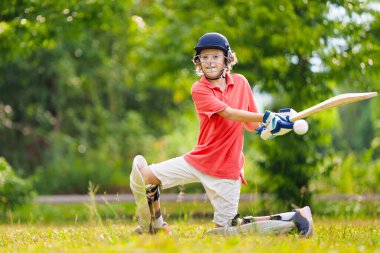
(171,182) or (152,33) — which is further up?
(152,33)

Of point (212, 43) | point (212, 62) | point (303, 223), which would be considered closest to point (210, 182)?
point (303, 223)

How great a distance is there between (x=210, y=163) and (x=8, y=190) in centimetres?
563

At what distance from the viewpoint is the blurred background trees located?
9844 mm

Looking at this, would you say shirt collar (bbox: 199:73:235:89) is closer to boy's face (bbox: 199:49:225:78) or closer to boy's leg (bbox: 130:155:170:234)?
boy's face (bbox: 199:49:225:78)

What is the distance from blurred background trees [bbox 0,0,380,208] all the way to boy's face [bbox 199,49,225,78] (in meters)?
3.72

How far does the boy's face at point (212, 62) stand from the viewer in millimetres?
5695

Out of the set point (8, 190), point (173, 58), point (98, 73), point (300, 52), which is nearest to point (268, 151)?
point (300, 52)

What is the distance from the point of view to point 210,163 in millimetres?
5609

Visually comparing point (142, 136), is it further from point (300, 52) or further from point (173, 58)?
point (300, 52)

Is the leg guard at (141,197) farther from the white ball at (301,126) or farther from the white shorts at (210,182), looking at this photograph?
the white ball at (301,126)

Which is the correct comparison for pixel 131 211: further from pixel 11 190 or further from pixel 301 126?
pixel 301 126

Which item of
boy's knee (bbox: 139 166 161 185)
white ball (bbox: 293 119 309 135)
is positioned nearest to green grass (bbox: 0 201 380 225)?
boy's knee (bbox: 139 166 161 185)

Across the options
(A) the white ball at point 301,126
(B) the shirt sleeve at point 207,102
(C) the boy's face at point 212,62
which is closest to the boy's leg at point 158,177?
(B) the shirt sleeve at point 207,102

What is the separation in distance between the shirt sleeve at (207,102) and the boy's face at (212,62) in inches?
6.3
